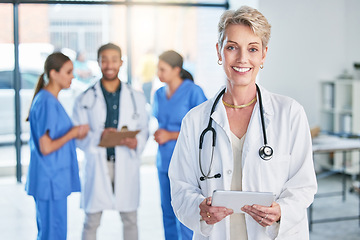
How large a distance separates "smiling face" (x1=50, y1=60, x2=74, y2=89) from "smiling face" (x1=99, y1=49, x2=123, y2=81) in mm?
204

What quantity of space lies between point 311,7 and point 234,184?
4.75m

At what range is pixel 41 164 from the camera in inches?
116

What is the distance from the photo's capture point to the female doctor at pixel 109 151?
3084mm

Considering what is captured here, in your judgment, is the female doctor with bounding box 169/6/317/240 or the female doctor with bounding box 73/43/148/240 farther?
the female doctor with bounding box 73/43/148/240

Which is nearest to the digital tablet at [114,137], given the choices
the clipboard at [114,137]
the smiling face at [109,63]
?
the clipboard at [114,137]

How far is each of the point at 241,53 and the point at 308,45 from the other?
4.61 meters

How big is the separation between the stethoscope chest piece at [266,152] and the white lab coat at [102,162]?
1624 millimetres

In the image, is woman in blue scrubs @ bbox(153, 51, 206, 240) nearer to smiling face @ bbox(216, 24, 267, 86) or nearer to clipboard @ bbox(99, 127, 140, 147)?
clipboard @ bbox(99, 127, 140, 147)

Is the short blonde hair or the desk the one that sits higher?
the short blonde hair

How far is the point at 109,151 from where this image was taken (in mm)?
3105

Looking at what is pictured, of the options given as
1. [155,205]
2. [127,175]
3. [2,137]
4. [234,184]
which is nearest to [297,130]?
[234,184]

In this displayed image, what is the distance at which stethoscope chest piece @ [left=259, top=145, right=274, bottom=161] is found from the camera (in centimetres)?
160

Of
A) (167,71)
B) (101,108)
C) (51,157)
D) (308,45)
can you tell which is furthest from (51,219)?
(308,45)

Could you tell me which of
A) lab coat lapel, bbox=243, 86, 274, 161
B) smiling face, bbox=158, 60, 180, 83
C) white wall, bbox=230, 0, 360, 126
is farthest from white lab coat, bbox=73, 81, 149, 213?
white wall, bbox=230, 0, 360, 126
